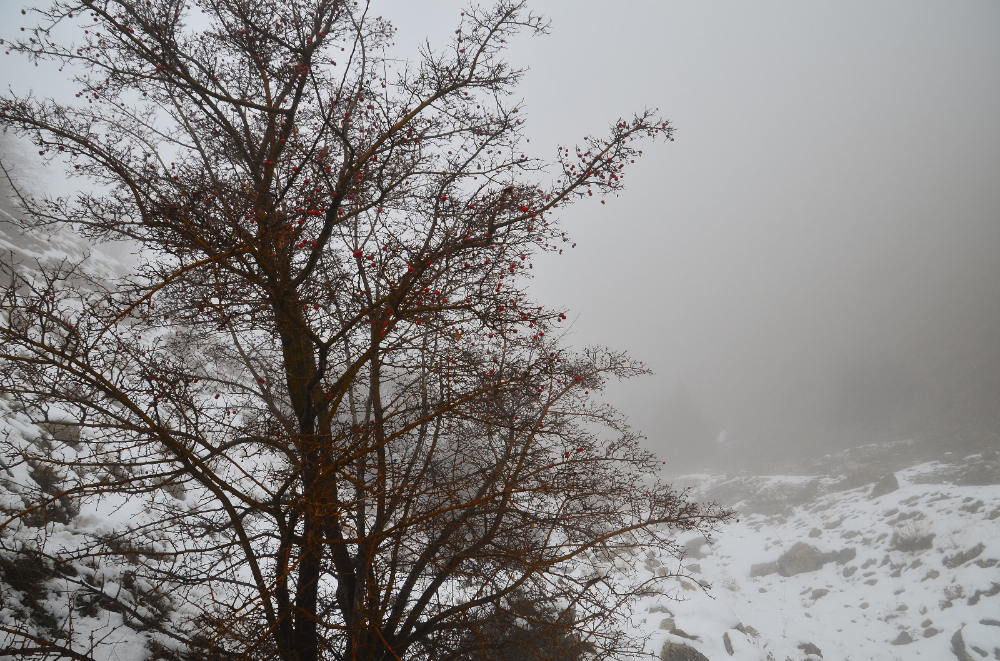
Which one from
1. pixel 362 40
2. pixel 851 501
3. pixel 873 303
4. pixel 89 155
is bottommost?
pixel 851 501

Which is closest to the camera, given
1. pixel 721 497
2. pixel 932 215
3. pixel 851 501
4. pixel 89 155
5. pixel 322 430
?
pixel 322 430

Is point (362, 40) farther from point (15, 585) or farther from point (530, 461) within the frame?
point (15, 585)

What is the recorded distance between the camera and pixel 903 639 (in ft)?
44.8

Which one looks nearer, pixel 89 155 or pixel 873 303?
pixel 89 155

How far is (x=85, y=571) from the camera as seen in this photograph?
4.47 meters

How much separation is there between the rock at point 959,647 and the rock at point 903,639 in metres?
1.07

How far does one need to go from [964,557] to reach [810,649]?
7.49m

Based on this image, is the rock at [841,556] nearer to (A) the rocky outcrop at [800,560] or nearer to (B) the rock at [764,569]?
(A) the rocky outcrop at [800,560]

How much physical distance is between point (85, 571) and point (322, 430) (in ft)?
12.3

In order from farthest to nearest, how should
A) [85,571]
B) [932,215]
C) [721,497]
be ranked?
[932,215] < [721,497] < [85,571]

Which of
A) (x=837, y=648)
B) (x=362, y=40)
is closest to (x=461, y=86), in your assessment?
(x=362, y=40)

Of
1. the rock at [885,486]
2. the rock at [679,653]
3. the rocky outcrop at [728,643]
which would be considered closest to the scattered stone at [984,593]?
the rocky outcrop at [728,643]

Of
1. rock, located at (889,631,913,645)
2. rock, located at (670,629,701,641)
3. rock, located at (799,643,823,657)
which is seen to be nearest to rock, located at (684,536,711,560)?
rock, located at (799,643,823,657)

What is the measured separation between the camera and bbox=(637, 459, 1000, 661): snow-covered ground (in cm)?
1288
